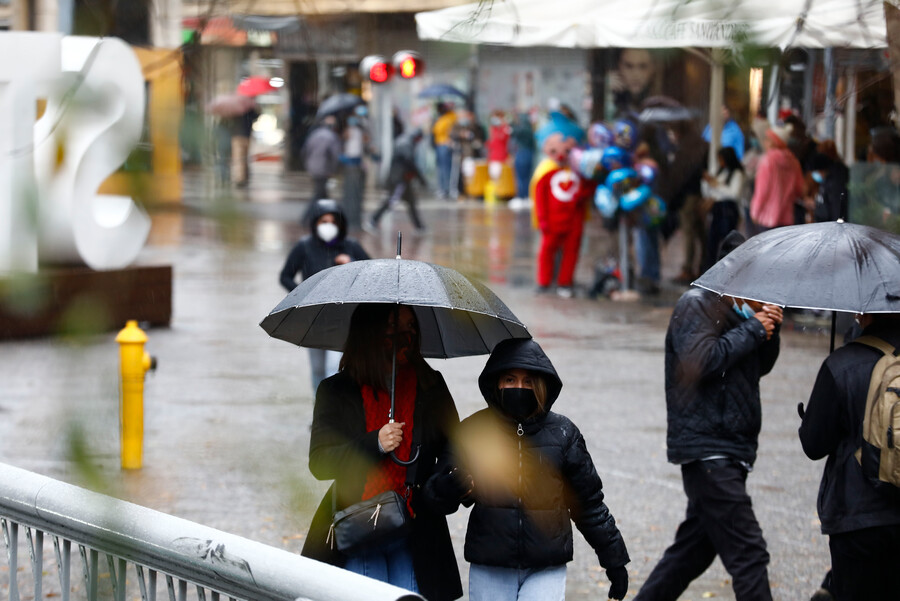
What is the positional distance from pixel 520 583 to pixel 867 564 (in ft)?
4.04

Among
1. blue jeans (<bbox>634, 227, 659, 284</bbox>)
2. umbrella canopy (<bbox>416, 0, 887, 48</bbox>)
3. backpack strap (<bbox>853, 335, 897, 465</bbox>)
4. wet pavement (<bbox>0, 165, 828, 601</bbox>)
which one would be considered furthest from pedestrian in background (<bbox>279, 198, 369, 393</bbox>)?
blue jeans (<bbox>634, 227, 659, 284</bbox>)

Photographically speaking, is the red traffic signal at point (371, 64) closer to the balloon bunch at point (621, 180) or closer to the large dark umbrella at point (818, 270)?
the large dark umbrella at point (818, 270)

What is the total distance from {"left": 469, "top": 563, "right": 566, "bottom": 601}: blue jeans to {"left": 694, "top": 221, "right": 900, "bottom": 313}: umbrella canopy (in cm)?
118

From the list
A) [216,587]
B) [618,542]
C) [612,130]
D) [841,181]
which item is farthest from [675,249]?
[216,587]

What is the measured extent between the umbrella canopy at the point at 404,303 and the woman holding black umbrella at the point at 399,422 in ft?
0.43

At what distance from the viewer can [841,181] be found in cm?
1109

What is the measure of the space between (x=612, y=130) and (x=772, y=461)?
7.51 m

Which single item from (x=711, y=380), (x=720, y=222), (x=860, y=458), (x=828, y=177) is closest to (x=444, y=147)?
(x=720, y=222)

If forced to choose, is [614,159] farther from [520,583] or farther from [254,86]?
[254,86]

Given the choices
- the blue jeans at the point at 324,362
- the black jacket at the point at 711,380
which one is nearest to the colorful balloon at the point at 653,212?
the blue jeans at the point at 324,362

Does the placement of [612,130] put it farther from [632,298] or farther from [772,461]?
[772,461]

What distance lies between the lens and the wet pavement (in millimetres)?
1015

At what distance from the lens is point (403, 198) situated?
20.7 m

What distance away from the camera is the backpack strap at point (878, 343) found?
3.99 meters
